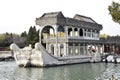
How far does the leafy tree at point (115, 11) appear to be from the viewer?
14.2 metres

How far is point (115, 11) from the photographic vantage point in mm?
14344

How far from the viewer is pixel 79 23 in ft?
A: 151

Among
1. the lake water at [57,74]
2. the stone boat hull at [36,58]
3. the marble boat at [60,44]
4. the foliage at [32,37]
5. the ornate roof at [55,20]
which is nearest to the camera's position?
the lake water at [57,74]

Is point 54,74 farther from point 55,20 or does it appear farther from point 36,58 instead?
point 55,20

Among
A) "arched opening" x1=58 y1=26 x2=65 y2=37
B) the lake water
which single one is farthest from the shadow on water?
"arched opening" x1=58 y1=26 x2=65 y2=37

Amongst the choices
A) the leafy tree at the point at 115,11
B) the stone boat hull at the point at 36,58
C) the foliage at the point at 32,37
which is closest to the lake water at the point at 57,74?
the stone boat hull at the point at 36,58

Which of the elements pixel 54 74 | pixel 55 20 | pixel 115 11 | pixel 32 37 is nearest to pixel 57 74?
pixel 54 74

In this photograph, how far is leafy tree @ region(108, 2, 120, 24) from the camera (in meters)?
14.2

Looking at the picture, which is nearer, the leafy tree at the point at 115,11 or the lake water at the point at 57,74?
the leafy tree at the point at 115,11

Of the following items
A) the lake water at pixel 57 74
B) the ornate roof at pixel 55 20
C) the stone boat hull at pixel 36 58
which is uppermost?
the ornate roof at pixel 55 20

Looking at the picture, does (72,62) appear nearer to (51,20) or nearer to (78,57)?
(78,57)

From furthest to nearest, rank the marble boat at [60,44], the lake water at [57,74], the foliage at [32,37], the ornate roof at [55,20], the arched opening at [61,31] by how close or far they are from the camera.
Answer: the foliage at [32,37] < the arched opening at [61,31] < the ornate roof at [55,20] < the marble boat at [60,44] < the lake water at [57,74]

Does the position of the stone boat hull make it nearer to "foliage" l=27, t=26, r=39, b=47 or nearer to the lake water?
the lake water

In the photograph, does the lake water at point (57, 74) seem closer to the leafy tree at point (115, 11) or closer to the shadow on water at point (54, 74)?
the shadow on water at point (54, 74)
